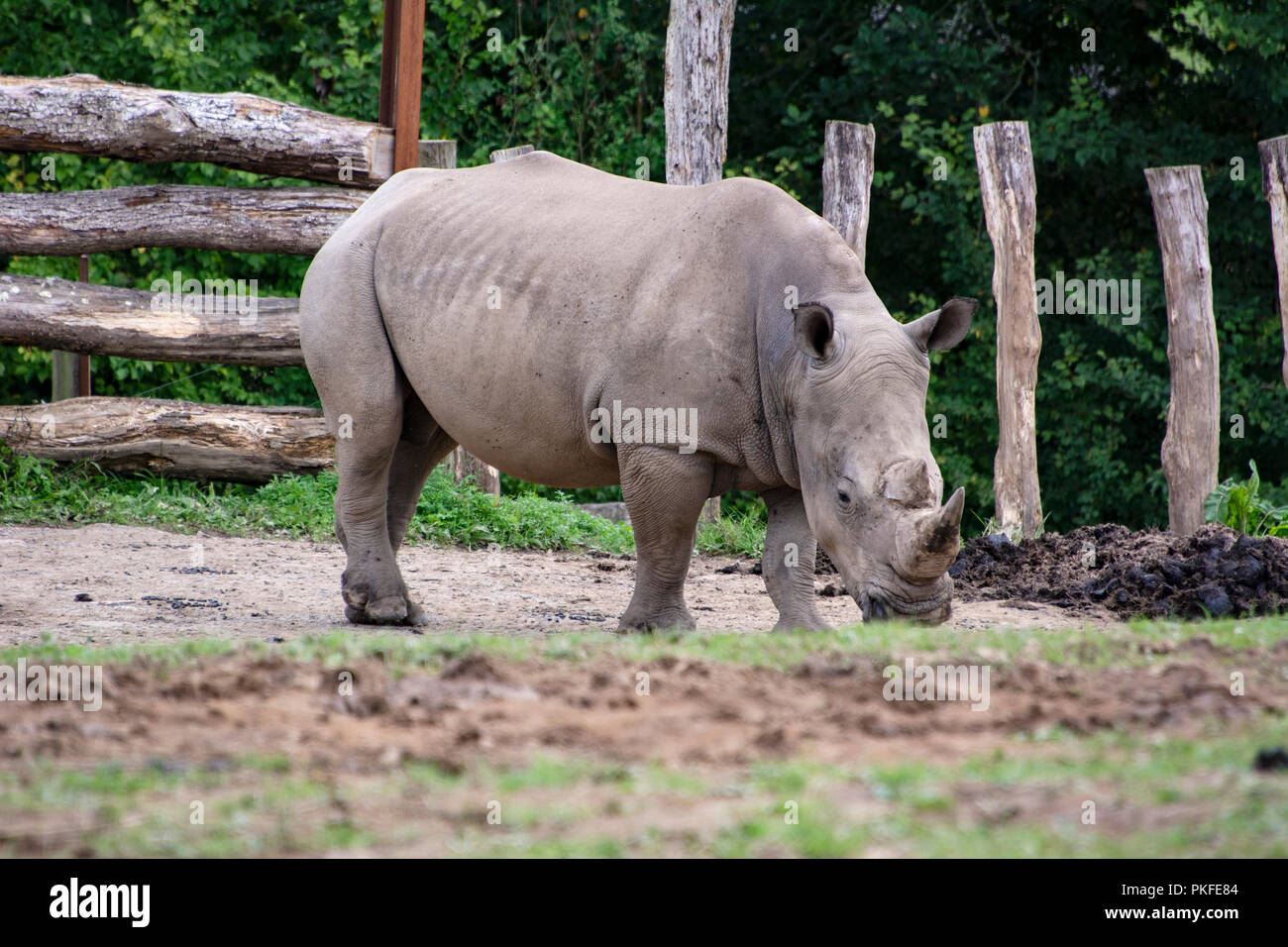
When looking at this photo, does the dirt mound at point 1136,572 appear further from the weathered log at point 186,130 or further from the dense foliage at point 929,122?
the weathered log at point 186,130

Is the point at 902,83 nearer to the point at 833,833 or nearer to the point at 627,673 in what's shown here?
the point at 627,673

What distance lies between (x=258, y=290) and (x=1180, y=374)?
320 inches

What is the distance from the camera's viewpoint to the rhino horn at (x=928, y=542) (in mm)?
5387

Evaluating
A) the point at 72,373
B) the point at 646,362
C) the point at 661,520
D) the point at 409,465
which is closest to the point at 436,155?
the point at 72,373

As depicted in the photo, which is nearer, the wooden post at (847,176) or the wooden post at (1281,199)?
the wooden post at (1281,199)

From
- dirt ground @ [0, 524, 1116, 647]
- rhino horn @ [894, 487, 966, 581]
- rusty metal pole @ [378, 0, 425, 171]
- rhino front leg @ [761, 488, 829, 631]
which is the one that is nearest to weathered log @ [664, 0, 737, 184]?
rusty metal pole @ [378, 0, 425, 171]

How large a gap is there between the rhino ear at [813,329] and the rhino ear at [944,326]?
15.5 inches

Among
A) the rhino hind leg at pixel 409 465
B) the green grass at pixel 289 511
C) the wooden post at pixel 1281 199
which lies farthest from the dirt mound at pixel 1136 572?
the rhino hind leg at pixel 409 465

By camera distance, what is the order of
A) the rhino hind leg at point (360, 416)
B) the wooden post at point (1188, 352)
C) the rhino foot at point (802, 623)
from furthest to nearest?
the wooden post at point (1188, 352)
the rhino hind leg at point (360, 416)
the rhino foot at point (802, 623)

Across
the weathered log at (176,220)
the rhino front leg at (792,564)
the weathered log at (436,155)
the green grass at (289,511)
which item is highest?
the weathered log at (436,155)

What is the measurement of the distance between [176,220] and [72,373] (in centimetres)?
148

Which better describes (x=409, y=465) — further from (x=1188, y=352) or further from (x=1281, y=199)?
(x=1281, y=199)

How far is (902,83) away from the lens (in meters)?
16.0

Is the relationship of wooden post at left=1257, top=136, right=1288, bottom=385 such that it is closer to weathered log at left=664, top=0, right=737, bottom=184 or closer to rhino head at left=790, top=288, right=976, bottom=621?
weathered log at left=664, top=0, right=737, bottom=184
